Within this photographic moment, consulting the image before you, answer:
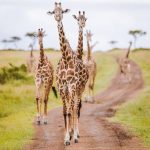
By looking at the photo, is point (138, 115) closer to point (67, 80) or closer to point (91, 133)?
point (91, 133)

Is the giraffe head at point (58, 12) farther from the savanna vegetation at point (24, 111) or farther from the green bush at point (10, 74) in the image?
the green bush at point (10, 74)

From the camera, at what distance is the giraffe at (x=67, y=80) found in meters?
18.3

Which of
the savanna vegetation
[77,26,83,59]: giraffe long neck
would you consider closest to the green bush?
the savanna vegetation

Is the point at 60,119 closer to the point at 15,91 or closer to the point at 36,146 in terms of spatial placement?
the point at 36,146

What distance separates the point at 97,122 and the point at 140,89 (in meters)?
19.5

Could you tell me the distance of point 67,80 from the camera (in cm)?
1827

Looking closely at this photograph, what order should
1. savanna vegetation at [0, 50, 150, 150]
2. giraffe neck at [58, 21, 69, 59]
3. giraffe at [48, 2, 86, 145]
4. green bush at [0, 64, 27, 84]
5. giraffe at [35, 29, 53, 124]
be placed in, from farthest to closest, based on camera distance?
green bush at [0, 64, 27, 84] → giraffe at [35, 29, 53, 124] → savanna vegetation at [0, 50, 150, 150] → giraffe neck at [58, 21, 69, 59] → giraffe at [48, 2, 86, 145]

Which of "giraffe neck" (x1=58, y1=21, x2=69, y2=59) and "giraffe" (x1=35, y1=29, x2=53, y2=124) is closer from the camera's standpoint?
"giraffe neck" (x1=58, y1=21, x2=69, y2=59)

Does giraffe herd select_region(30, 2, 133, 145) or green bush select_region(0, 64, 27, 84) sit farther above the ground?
giraffe herd select_region(30, 2, 133, 145)

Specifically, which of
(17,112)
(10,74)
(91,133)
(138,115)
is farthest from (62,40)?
(10,74)

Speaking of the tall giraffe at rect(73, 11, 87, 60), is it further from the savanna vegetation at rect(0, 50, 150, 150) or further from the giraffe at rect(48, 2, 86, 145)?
the savanna vegetation at rect(0, 50, 150, 150)

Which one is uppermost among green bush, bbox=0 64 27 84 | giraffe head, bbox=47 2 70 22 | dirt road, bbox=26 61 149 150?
giraffe head, bbox=47 2 70 22

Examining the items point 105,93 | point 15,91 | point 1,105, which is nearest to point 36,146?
point 1,105

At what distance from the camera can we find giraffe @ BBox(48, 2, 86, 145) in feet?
59.9
